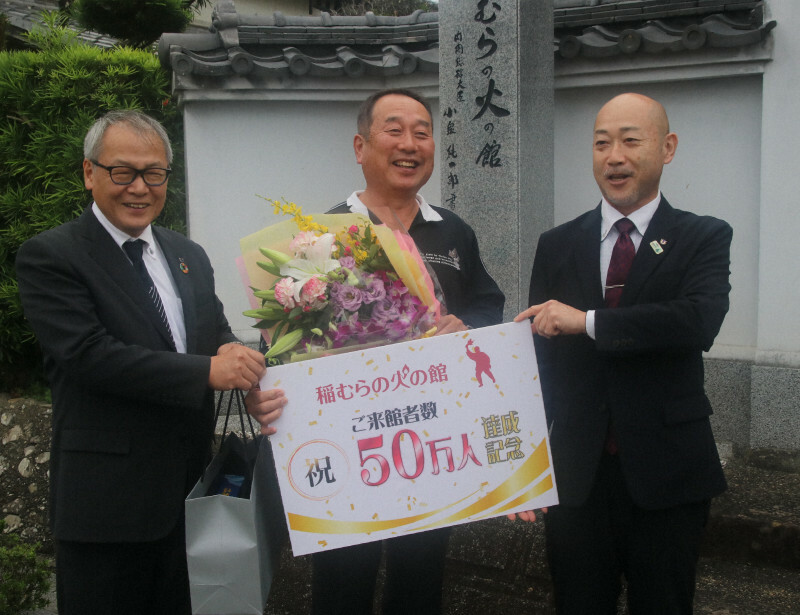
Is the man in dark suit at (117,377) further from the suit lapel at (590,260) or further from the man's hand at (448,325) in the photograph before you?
the suit lapel at (590,260)

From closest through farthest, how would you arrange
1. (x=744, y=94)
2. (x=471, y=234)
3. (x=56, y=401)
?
(x=56, y=401), (x=471, y=234), (x=744, y=94)

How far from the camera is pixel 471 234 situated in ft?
10.3

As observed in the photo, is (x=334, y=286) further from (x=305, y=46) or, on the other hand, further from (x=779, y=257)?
(x=305, y=46)

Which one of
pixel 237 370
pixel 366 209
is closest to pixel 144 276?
pixel 237 370

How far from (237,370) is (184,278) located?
1.81ft

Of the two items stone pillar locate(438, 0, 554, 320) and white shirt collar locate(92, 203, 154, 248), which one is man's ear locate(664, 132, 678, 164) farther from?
stone pillar locate(438, 0, 554, 320)

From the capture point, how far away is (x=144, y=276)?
2570 mm

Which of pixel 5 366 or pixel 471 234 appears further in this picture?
pixel 5 366

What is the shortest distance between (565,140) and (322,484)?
5175 millimetres

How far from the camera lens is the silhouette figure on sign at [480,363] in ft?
7.84

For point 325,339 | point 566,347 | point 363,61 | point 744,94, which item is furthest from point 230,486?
point 744,94

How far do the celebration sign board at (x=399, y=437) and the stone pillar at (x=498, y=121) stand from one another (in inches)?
140

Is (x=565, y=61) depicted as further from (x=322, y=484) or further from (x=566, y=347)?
(x=322, y=484)

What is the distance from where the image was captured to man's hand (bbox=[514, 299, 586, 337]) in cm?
245
